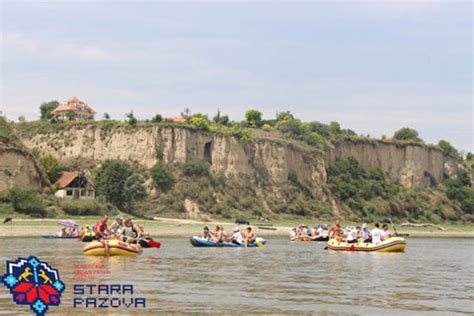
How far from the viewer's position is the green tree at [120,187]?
74.1 m

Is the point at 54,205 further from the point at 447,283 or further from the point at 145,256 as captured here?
the point at 447,283

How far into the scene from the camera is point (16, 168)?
71.1m

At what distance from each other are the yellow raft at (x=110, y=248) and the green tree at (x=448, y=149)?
97.9 metres

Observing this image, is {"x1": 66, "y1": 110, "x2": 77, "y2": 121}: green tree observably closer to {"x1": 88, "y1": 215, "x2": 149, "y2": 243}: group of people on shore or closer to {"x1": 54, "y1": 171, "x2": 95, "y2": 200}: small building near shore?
{"x1": 54, "y1": 171, "x2": 95, "y2": 200}: small building near shore

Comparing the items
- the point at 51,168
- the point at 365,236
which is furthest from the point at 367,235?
the point at 51,168

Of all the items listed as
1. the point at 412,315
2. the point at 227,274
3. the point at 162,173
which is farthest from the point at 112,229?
the point at 162,173

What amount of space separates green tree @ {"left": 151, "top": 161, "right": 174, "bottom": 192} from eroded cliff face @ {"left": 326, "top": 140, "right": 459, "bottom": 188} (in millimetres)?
29842

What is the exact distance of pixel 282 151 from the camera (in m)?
99.4

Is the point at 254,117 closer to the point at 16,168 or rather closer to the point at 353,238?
the point at 16,168

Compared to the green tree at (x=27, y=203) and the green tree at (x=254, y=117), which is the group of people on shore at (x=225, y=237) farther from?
the green tree at (x=254, y=117)

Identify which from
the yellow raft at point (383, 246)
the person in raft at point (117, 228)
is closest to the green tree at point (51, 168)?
the person in raft at point (117, 228)

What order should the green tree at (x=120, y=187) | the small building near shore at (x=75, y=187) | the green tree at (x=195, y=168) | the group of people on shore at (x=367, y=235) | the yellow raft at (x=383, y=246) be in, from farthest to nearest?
the green tree at (x=195, y=168), the small building near shore at (x=75, y=187), the green tree at (x=120, y=187), the group of people on shore at (x=367, y=235), the yellow raft at (x=383, y=246)

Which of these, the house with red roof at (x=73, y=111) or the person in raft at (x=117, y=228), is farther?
the house with red roof at (x=73, y=111)

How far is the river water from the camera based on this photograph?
18.8 meters
